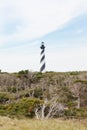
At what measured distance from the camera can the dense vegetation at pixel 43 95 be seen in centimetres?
1930

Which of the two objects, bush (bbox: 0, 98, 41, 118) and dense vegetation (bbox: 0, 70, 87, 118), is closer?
bush (bbox: 0, 98, 41, 118)

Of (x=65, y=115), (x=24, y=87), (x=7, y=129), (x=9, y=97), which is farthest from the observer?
Answer: (x=24, y=87)

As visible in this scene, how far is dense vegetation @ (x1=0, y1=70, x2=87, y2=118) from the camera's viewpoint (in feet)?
63.3

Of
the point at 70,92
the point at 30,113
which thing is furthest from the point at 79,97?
the point at 30,113

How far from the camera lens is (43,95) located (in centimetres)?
2711

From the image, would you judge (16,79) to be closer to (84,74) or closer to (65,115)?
(84,74)

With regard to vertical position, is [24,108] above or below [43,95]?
below

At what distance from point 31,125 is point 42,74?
969 inches

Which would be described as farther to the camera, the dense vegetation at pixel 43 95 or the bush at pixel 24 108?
the dense vegetation at pixel 43 95

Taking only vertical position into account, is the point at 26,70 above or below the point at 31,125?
above

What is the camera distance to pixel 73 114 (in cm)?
2116

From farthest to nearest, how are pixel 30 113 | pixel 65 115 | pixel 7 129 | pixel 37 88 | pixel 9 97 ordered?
pixel 37 88 < pixel 9 97 < pixel 65 115 < pixel 30 113 < pixel 7 129

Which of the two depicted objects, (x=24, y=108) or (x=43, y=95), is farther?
(x=43, y=95)

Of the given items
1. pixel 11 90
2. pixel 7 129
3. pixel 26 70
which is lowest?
pixel 7 129
